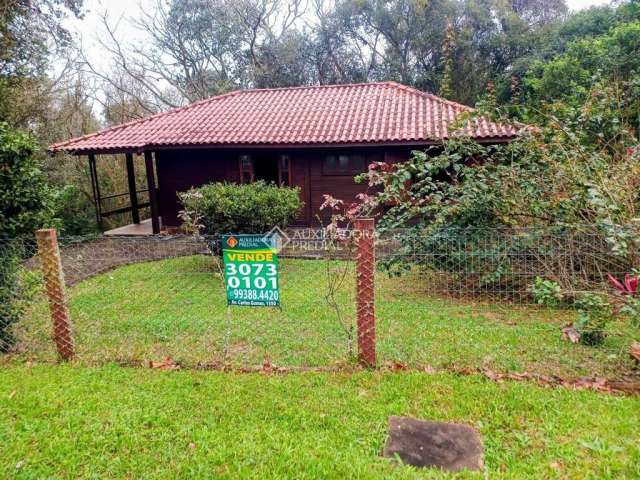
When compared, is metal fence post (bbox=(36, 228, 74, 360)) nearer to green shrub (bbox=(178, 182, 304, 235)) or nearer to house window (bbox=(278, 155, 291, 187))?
green shrub (bbox=(178, 182, 304, 235))

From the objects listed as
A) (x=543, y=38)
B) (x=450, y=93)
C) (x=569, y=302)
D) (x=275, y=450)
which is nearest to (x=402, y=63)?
(x=450, y=93)

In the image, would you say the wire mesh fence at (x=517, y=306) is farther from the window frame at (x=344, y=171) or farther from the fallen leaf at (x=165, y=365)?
the window frame at (x=344, y=171)

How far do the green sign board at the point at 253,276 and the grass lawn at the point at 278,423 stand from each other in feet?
2.19

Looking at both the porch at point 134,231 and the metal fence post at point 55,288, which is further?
the porch at point 134,231

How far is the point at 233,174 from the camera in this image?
487 inches

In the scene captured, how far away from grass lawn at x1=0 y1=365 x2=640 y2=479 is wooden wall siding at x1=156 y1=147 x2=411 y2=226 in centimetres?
835

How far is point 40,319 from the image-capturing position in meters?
5.18

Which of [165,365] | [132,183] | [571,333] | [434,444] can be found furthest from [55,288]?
[132,183]

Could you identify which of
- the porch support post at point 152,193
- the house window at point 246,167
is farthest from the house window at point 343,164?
the porch support post at point 152,193

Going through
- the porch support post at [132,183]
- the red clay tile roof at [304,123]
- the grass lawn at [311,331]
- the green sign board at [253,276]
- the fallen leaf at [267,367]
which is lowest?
the grass lawn at [311,331]

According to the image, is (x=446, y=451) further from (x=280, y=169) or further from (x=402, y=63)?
(x=402, y=63)

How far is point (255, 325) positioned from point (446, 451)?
2.95m

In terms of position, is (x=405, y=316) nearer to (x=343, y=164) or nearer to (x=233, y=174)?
(x=343, y=164)

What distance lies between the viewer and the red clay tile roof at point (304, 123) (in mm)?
10695
